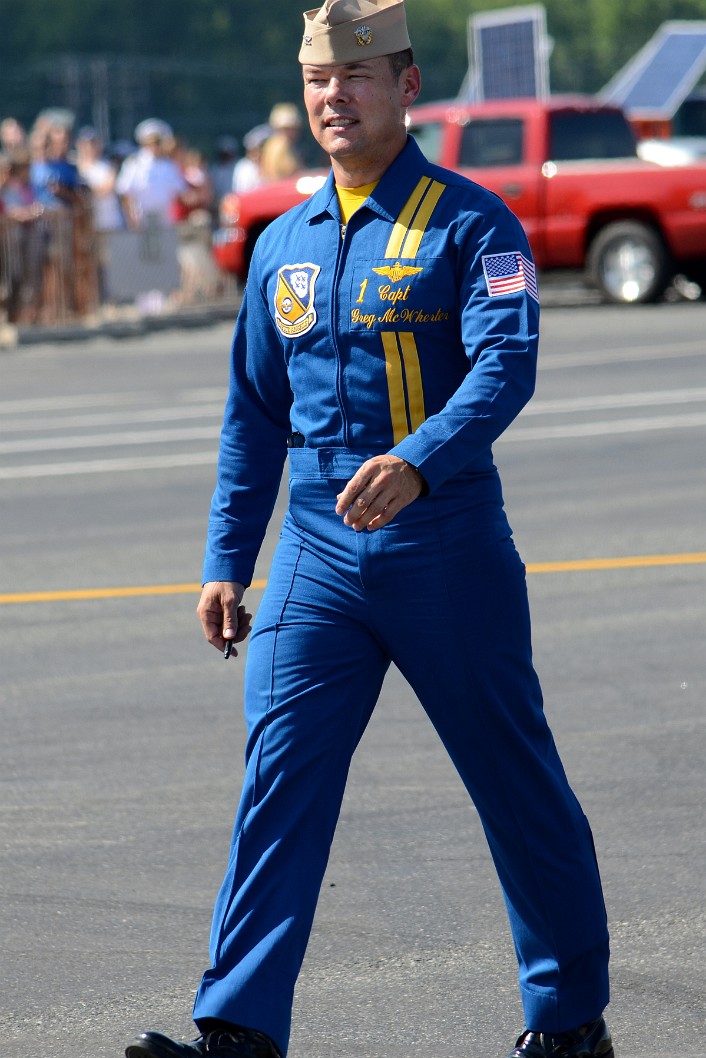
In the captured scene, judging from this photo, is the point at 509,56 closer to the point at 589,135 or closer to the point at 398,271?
the point at 589,135

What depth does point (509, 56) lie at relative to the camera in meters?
29.5

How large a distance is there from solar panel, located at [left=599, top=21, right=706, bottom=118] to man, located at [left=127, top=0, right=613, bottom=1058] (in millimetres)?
27208

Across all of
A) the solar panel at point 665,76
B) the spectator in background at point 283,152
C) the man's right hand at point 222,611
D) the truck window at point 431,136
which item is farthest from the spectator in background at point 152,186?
the man's right hand at point 222,611

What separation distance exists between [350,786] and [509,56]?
2525 cm

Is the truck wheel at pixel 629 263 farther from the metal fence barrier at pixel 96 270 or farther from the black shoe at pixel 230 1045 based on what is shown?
the black shoe at pixel 230 1045

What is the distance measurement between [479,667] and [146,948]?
1379 millimetres

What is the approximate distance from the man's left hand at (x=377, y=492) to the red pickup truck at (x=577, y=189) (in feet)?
59.2

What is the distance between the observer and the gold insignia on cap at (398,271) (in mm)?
3449

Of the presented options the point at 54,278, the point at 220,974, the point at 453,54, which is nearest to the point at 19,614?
the point at 220,974

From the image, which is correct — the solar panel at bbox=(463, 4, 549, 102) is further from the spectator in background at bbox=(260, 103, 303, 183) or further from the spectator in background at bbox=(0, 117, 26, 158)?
the spectator in background at bbox=(0, 117, 26, 158)

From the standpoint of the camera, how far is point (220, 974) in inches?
136

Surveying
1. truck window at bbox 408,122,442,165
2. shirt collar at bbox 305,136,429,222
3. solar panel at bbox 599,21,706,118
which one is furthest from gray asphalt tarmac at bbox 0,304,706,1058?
solar panel at bbox 599,21,706,118

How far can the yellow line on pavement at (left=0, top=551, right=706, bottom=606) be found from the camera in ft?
27.8

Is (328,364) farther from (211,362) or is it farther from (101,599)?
(211,362)
